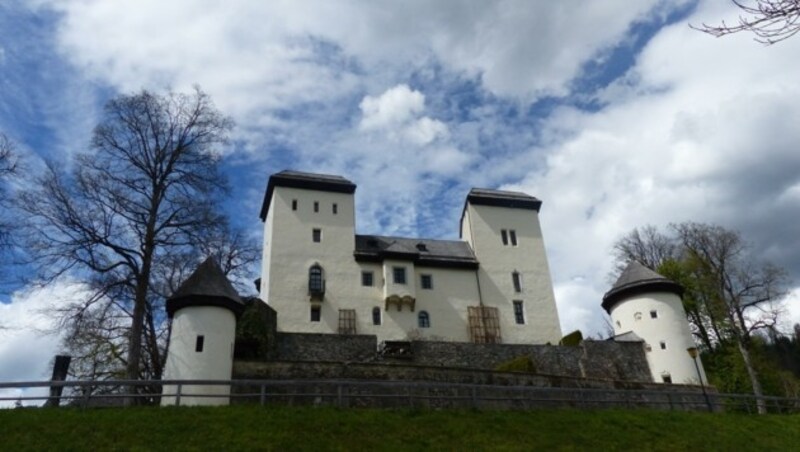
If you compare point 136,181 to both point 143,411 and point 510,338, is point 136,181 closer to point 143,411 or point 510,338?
point 143,411

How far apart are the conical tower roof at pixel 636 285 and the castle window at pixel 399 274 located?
423 inches

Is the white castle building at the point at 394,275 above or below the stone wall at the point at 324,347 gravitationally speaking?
above

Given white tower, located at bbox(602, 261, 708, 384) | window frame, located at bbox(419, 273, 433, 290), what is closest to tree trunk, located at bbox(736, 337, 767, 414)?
white tower, located at bbox(602, 261, 708, 384)

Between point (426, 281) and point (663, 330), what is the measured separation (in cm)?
1278

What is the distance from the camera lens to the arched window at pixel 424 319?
34281 mm

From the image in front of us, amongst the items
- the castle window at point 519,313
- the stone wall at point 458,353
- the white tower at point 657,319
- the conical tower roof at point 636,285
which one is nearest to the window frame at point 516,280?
the castle window at point 519,313

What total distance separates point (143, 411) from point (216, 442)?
290 cm

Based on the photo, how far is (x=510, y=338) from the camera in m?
34.9

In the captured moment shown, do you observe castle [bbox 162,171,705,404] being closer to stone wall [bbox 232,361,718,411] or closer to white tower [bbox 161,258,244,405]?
stone wall [bbox 232,361,718,411]

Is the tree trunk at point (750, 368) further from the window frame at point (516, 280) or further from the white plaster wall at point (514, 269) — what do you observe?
the window frame at point (516, 280)

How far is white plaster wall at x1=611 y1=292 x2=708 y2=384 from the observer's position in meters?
28.4

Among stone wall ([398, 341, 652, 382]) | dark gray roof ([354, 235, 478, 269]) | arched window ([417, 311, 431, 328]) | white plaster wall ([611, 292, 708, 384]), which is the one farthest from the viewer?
dark gray roof ([354, 235, 478, 269])

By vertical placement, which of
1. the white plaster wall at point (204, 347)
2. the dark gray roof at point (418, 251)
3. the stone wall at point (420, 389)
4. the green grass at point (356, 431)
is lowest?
the green grass at point (356, 431)

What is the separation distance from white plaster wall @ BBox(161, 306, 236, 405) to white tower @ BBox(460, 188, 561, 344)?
18.2m
